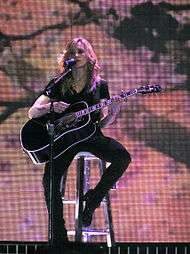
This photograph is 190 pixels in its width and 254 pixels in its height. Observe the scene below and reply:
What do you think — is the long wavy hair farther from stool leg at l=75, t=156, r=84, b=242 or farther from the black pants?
stool leg at l=75, t=156, r=84, b=242

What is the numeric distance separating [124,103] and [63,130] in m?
0.63

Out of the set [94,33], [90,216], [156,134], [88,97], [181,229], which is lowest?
[181,229]

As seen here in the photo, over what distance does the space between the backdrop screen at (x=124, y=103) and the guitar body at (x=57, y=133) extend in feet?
1.35

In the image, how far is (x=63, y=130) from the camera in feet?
11.4

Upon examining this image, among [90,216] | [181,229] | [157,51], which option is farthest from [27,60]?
[181,229]

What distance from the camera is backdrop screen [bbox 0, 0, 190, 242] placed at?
386cm

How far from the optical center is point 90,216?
3.48m

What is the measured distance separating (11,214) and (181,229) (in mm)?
1269

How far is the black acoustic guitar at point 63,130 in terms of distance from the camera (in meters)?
3.44

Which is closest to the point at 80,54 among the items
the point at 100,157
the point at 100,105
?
the point at 100,105

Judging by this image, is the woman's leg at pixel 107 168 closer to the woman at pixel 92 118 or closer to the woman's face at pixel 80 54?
the woman at pixel 92 118

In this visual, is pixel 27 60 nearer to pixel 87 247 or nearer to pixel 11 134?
pixel 11 134

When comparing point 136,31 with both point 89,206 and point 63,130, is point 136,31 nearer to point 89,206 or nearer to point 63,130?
point 63,130

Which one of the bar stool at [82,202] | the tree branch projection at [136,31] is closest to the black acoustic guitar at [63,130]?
the bar stool at [82,202]
